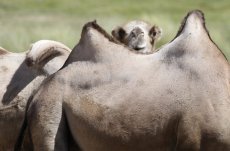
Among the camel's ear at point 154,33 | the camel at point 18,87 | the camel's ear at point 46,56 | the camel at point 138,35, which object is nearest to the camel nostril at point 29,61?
the camel's ear at point 46,56

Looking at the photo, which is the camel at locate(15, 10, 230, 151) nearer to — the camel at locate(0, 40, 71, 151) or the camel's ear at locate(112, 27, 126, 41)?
the camel at locate(0, 40, 71, 151)

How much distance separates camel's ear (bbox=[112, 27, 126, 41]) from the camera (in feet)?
22.9

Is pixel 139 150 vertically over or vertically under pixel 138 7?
over

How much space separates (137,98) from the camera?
17.2ft

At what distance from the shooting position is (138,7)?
132 feet

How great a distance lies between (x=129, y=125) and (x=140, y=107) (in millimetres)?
124

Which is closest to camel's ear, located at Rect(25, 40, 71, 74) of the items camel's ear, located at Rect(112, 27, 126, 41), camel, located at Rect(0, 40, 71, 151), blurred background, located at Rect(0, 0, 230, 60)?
camel, located at Rect(0, 40, 71, 151)

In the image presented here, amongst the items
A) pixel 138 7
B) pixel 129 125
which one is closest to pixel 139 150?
pixel 129 125

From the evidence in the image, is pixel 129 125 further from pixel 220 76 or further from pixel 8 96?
pixel 8 96

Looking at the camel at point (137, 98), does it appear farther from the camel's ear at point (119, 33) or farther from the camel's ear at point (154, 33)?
the camel's ear at point (154, 33)

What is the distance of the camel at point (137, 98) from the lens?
5.07 meters

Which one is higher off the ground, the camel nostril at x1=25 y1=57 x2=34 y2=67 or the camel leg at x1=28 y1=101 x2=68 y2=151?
the camel nostril at x1=25 y1=57 x2=34 y2=67

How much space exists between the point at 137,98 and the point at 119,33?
189cm

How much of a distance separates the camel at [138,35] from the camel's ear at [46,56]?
488 mm
